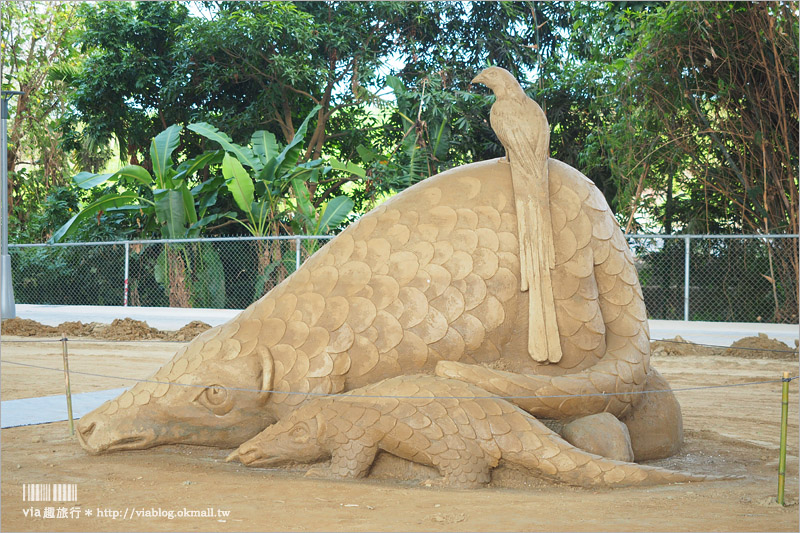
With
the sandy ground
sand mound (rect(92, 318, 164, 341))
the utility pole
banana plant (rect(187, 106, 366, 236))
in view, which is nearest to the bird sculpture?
the sandy ground

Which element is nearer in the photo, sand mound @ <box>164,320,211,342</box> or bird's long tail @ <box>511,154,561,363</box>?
bird's long tail @ <box>511,154,561,363</box>

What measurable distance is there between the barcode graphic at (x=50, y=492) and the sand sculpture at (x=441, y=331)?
635 mm

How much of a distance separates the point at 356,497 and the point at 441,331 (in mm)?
1142

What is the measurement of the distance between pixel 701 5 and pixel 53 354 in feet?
34.6

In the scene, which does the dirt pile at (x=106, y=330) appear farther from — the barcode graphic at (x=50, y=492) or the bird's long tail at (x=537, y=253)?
the bird's long tail at (x=537, y=253)

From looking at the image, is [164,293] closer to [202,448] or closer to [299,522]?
[202,448]

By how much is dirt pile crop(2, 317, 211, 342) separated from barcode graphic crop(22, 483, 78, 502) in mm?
7449

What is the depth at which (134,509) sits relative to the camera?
12.5 feet

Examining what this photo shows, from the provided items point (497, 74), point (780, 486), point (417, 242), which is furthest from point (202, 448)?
point (780, 486)

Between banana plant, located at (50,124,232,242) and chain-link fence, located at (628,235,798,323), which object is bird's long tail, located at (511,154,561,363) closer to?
chain-link fence, located at (628,235,798,323)

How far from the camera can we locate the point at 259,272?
13234 mm

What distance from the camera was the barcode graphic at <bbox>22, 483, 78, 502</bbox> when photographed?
4023mm

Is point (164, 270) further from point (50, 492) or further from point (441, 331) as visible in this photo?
point (441, 331)

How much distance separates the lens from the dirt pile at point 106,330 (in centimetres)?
1204
